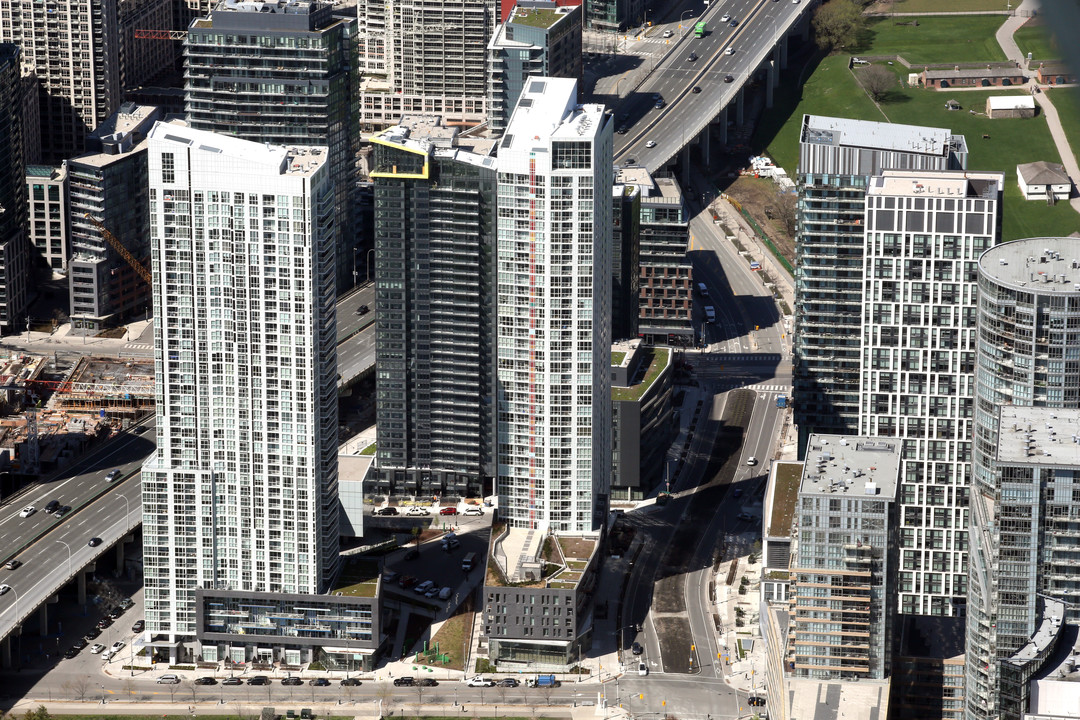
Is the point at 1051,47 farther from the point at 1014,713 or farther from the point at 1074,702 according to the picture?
the point at 1014,713

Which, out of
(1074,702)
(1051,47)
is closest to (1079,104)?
(1051,47)

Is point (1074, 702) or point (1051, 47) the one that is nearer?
point (1051, 47)

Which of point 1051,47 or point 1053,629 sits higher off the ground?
point 1051,47

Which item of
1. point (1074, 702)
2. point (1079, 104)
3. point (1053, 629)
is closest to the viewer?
point (1079, 104)

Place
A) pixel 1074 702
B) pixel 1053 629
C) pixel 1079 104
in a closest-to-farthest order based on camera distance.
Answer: pixel 1079 104 < pixel 1074 702 < pixel 1053 629

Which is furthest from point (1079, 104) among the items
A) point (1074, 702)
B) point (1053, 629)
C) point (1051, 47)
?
point (1053, 629)

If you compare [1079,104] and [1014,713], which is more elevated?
[1079,104]

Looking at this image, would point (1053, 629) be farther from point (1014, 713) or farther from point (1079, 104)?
point (1079, 104)

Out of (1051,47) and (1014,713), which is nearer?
(1051,47)
